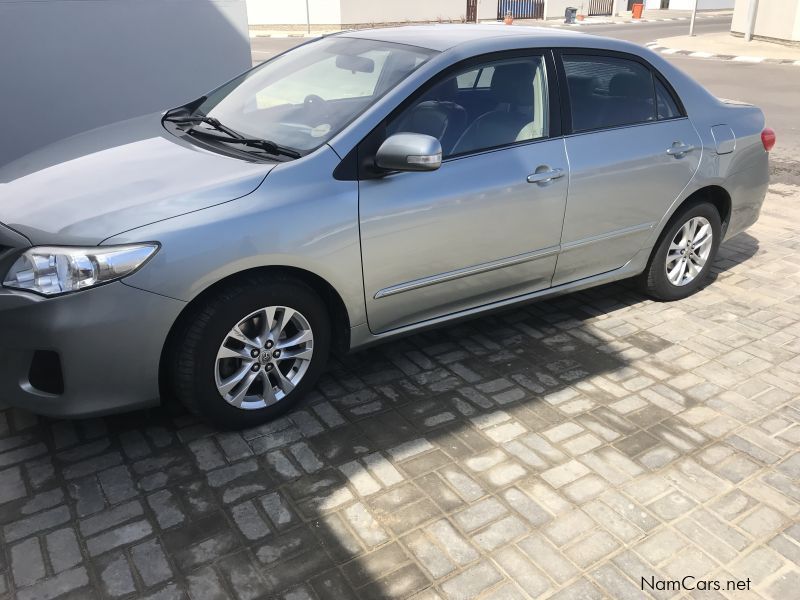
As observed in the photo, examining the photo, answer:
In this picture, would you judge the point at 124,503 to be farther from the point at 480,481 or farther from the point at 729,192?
the point at 729,192

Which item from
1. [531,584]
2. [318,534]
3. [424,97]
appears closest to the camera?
[531,584]

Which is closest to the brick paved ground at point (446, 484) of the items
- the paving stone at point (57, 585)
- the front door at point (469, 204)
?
the paving stone at point (57, 585)

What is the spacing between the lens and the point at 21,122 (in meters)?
6.41

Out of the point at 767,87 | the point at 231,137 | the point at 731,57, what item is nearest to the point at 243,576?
the point at 231,137

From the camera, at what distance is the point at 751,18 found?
25297 mm

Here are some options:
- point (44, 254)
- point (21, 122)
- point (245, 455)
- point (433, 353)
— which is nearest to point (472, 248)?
point (433, 353)

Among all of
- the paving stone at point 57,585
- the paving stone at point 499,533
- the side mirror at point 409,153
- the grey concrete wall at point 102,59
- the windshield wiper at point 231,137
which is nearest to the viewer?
the paving stone at point 57,585

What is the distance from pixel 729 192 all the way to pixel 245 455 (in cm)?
359

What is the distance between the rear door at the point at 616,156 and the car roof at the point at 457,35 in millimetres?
146

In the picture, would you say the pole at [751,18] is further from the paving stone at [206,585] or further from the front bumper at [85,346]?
the paving stone at [206,585]

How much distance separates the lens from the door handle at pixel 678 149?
4409 millimetres

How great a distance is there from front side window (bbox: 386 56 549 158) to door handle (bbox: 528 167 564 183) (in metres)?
0.20

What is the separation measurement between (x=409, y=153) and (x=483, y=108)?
78cm

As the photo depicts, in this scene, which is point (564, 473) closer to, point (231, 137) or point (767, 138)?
point (231, 137)
